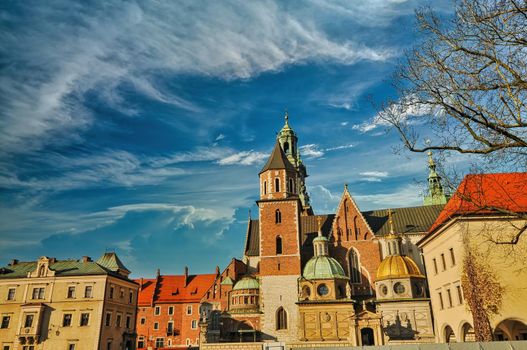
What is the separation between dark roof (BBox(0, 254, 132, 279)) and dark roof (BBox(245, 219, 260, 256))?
1520 centimetres

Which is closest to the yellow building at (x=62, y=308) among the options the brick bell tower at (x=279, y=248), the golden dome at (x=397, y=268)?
the brick bell tower at (x=279, y=248)

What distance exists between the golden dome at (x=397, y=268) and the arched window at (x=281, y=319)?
377 inches

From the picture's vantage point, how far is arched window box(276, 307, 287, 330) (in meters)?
40.3

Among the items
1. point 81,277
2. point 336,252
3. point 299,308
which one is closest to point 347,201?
point 336,252

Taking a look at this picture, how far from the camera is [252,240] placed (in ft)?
171

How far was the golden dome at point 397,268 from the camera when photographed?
39719 mm

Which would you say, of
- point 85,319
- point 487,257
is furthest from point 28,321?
point 487,257

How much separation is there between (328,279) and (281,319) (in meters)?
5.90

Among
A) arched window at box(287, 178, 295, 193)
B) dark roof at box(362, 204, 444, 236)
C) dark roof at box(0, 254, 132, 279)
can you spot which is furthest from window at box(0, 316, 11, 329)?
dark roof at box(362, 204, 444, 236)

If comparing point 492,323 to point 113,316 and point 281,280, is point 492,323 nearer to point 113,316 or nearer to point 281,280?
point 281,280

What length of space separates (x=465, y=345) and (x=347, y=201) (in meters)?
31.3

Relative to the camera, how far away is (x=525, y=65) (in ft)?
39.5

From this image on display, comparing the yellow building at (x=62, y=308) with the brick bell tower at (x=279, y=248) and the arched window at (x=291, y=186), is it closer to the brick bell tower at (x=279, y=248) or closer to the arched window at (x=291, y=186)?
the brick bell tower at (x=279, y=248)

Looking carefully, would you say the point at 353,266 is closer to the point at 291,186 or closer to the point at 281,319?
the point at 281,319
